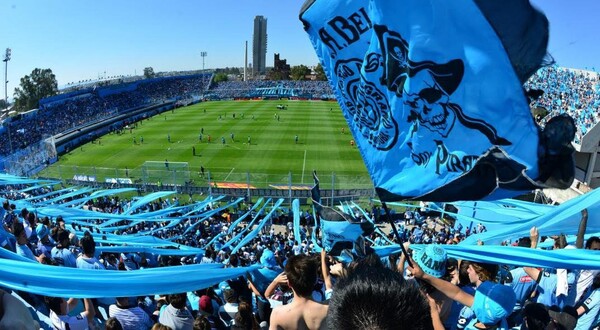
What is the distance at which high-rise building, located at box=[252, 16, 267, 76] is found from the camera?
16200cm

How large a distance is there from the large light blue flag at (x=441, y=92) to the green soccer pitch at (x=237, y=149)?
1874cm

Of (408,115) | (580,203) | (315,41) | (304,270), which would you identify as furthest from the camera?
(580,203)

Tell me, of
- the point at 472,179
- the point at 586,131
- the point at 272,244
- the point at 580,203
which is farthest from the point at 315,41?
the point at 586,131

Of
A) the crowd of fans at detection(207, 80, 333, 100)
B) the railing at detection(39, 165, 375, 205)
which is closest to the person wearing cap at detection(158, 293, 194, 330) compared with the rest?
the railing at detection(39, 165, 375, 205)

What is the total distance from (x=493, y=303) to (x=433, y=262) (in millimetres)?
456

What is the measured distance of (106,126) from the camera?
47188 mm

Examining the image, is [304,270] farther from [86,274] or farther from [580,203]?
[580,203]

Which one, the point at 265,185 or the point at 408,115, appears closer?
the point at 408,115

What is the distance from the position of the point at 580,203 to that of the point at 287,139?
33.9 metres

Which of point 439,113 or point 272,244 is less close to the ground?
point 439,113

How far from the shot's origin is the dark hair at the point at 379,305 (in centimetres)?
126

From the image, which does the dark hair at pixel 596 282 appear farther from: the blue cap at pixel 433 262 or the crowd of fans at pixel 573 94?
the crowd of fans at pixel 573 94

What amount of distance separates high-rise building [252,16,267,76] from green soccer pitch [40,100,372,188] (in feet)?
384

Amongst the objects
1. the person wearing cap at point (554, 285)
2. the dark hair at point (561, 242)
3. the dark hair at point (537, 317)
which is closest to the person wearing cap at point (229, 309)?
the dark hair at point (537, 317)
